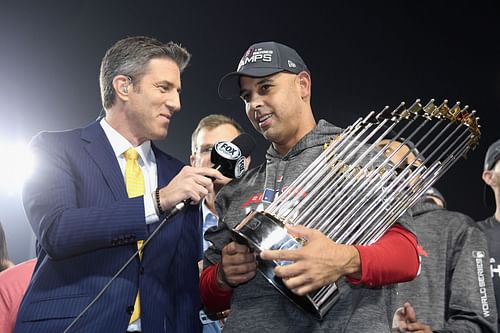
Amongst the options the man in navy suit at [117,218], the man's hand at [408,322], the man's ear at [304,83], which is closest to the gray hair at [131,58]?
the man in navy suit at [117,218]

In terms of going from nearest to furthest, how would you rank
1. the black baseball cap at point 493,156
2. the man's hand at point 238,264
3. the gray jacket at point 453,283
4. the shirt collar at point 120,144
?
1. the man's hand at point 238,264
2. the shirt collar at point 120,144
3. the gray jacket at point 453,283
4. the black baseball cap at point 493,156

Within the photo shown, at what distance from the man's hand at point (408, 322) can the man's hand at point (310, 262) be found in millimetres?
579

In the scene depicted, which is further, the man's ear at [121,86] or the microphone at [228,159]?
the man's ear at [121,86]

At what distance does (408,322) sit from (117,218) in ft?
2.68

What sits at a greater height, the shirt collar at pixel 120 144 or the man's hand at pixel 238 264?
the shirt collar at pixel 120 144

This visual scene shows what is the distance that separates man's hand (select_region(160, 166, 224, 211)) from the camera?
1376 mm

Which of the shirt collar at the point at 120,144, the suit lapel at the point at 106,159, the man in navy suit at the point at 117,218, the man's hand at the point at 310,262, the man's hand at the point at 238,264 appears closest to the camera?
the man's hand at the point at 310,262

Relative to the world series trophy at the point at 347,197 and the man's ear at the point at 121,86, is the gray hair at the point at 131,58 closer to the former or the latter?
the man's ear at the point at 121,86

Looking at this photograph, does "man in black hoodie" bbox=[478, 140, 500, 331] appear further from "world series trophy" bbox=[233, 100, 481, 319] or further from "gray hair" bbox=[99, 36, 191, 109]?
"gray hair" bbox=[99, 36, 191, 109]

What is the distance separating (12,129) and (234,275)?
3854 mm

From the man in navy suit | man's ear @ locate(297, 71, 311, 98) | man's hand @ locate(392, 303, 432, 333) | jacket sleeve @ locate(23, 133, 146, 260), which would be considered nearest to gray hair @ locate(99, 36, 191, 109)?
the man in navy suit

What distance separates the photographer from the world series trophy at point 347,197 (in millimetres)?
1179

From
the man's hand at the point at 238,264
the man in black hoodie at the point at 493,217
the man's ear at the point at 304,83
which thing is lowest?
the man in black hoodie at the point at 493,217

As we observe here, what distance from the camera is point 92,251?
4.91 feet
